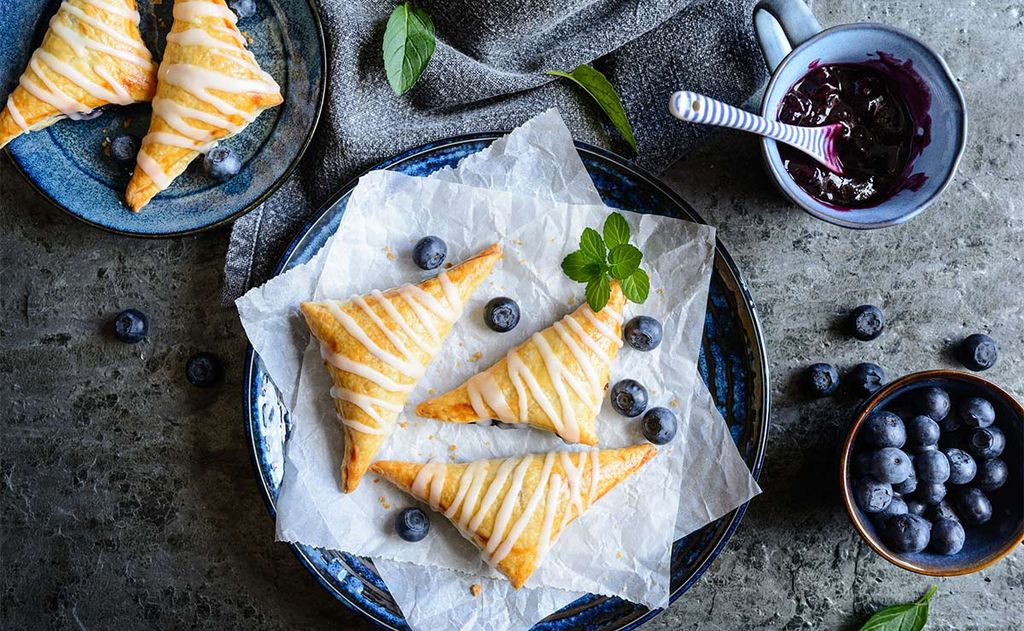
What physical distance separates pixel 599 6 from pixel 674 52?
9.7 inches

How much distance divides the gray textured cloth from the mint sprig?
0.32 metres

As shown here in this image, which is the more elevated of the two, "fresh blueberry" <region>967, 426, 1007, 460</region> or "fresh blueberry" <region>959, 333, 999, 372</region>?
"fresh blueberry" <region>959, 333, 999, 372</region>

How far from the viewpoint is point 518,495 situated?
83.4 inches

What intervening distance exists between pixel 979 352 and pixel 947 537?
1.85 feet

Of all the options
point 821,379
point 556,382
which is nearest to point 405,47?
point 556,382

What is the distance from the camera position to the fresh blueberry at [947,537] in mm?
2090

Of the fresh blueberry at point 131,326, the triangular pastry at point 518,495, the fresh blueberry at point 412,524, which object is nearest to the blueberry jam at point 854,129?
the triangular pastry at point 518,495

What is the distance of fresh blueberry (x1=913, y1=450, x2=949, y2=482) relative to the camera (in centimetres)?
209

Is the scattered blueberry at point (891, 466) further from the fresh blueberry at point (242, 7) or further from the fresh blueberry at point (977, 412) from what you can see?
the fresh blueberry at point (242, 7)

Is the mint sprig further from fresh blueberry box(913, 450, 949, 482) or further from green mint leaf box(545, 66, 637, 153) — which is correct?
fresh blueberry box(913, 450, 949, 482)

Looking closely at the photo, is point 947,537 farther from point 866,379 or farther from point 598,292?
point 598,292

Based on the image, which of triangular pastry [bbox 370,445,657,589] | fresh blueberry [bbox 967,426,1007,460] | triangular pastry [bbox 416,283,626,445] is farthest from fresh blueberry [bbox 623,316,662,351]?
fresh blueberry [bbox 967,426,1007,460]

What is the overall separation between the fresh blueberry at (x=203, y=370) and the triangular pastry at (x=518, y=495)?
593 millimetres

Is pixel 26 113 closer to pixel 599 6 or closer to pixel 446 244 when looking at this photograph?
pixel 446 244
